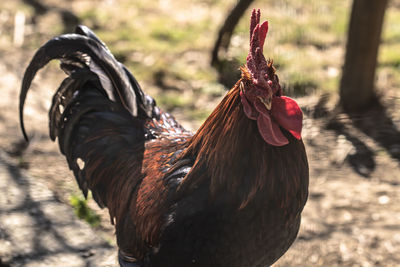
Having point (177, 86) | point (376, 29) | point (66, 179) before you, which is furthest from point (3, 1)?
point (376, 29)

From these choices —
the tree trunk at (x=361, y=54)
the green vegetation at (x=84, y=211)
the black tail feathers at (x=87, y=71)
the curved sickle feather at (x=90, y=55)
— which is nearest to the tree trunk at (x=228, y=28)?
the tree trunk at (x=361, y=54)

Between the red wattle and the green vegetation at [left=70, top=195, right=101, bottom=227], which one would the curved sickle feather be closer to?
the red wattle

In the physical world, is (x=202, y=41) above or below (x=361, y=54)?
below

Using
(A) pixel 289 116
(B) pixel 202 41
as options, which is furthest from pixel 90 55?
(B) pixel 202 41

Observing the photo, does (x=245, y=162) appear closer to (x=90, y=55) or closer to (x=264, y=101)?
(x=264, y=101)

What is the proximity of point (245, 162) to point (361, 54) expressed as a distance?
3.07 meters

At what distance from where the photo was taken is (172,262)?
2.59m

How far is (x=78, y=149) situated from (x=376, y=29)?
3.11 meters

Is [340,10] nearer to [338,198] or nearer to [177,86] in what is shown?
[177,86]

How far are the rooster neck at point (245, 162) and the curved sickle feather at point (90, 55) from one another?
62 centimetres

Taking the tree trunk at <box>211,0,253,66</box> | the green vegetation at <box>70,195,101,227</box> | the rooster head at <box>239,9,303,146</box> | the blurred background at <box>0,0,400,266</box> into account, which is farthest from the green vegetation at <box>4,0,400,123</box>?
the rooster head at <box>239,9,303,146</box>

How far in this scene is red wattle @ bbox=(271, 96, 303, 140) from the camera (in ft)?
7.53

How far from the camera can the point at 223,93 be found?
578cm

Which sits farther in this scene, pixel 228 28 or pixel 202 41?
pixel 202 41
